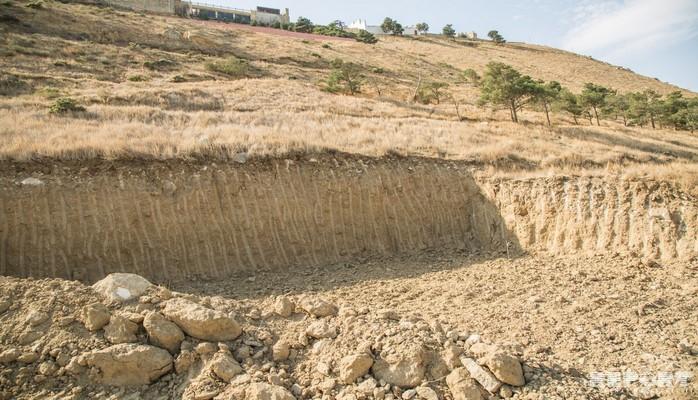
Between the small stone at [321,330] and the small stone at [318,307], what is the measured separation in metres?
0.25

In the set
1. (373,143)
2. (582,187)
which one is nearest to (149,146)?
(373,143)

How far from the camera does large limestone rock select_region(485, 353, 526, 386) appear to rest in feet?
14.1

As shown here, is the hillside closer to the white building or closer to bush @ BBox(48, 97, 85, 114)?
bush @ BBox(48, 97, 85, 114)

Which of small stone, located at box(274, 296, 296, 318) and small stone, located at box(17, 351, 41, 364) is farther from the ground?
small stone, located at box(274, 296, 296, 318)

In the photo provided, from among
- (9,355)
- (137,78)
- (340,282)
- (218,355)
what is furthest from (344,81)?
(9,355)

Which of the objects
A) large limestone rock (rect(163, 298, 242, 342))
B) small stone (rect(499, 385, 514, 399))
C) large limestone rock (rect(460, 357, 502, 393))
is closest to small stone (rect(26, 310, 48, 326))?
large limestone rock (rect(163, 298, 242, 342))

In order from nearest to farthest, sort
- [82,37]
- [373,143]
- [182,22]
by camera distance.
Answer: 1. [373,143]
2. [82,37]
3. [182,22]

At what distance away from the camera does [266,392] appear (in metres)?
4.08

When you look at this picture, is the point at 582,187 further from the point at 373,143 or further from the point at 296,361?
the point at 296,361

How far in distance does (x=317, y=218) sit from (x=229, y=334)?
475 cm

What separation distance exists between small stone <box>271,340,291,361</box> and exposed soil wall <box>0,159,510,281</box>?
3962mm

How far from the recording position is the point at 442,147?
12312 millimetres

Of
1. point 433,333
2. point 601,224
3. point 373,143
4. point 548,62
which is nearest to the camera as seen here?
point 433,333

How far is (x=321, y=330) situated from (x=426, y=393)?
149 cm
